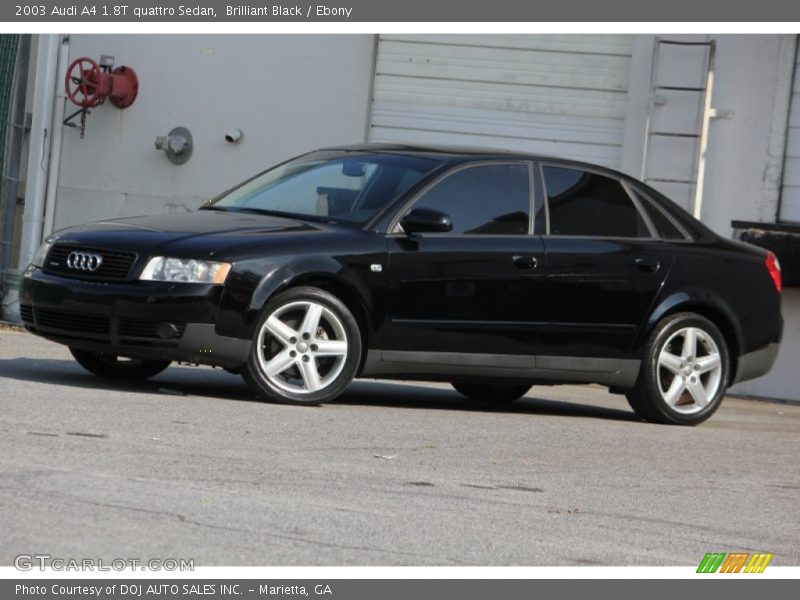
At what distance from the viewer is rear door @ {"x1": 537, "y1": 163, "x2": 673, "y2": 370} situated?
9.96 meters

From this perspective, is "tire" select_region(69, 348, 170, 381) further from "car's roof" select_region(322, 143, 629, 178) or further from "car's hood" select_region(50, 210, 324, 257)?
"car's roof" select_region(322, 143, 629, 178)

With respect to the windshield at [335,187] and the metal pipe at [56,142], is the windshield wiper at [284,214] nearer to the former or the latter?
the windshield at [335,187]

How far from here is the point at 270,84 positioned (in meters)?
17.0

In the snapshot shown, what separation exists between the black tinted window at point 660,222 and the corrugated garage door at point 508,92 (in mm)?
5526

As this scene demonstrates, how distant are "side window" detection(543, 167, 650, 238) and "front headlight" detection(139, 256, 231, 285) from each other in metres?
2.30

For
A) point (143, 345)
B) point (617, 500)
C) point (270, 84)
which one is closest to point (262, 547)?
point (617, 500)

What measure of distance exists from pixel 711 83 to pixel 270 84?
4521 mm

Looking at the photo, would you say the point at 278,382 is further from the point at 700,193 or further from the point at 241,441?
the point at 700,193

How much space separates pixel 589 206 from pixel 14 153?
7.87 meters

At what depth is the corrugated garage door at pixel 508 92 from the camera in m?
16.2

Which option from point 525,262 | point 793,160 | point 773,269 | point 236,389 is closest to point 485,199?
point 525,262

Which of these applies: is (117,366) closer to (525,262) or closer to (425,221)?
(425,221)

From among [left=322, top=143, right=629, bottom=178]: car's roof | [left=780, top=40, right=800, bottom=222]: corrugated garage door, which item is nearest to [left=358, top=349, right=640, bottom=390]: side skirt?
[left=322, top=143, right=629, bottom=178]: car's roof

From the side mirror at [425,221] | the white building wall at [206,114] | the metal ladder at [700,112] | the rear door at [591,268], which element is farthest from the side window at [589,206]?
the white building wall at [206,114]
